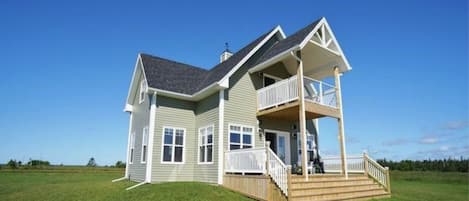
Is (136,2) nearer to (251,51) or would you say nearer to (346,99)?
(251,51)

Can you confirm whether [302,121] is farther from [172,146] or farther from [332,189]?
[172,146]

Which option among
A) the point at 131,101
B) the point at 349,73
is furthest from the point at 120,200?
the point at 349,73

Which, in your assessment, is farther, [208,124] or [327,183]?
[208,124]

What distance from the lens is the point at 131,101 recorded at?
61.2 feet

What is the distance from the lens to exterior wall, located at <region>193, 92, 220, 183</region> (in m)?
12.3

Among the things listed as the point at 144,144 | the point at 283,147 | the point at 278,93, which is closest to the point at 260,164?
the point at 278,93

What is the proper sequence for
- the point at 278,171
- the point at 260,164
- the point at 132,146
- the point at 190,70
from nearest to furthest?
the point at 278,171 → the point at 260,164 → the point at 132,146 → the point at 190,70

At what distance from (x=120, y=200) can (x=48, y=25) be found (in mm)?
9518

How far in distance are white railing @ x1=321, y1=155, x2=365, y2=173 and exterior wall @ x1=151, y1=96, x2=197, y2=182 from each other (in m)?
6.87

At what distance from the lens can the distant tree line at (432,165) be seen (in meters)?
35.5

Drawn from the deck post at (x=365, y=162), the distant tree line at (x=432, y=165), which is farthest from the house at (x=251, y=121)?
the distant tree line at (x=432, y=165)

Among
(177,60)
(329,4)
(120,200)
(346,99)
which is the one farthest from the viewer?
(177,60)

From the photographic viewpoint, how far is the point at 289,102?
1195 centimetres

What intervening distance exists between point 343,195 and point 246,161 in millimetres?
3895
